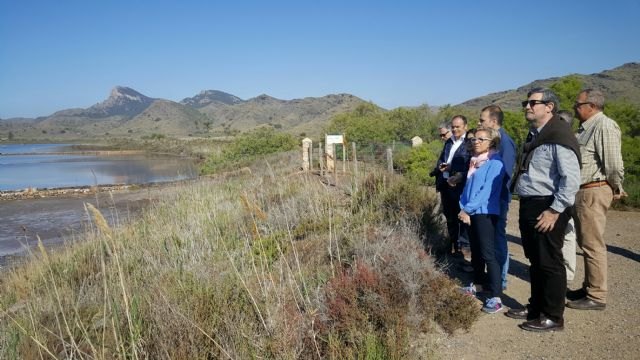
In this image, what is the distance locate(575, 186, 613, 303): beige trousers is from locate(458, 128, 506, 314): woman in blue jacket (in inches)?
28.6

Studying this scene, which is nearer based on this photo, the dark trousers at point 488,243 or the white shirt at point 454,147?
the dark trousers at point 488,243

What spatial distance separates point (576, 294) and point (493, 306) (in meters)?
0.92

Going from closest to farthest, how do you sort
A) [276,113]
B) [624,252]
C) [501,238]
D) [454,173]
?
1. [501,238]
2. [454,173]
3. [624,252]
4. [276,113]

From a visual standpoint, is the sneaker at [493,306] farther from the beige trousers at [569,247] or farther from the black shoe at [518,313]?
the beige trousers at [569,247]

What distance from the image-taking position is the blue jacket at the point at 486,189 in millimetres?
3955

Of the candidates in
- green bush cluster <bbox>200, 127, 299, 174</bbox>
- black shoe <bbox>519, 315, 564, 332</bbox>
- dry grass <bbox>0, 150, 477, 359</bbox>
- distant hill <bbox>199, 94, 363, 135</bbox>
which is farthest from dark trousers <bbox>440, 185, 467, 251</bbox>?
distant hill <bbox>199, 94, 363, 135</bbox>

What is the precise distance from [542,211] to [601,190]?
94cm

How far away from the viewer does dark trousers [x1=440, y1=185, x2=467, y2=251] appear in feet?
17.3

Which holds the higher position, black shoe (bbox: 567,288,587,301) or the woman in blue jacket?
the woman in blue jacket

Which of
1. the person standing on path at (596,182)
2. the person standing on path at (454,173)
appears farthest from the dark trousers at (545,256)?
the person standing on path at (454,173)

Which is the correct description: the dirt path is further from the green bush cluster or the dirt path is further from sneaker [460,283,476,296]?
the green bush cluster

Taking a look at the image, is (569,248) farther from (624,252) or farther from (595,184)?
(624,252)

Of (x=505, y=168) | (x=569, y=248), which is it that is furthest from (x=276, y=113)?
(x=505, y=168)

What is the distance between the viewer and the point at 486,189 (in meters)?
3.95
